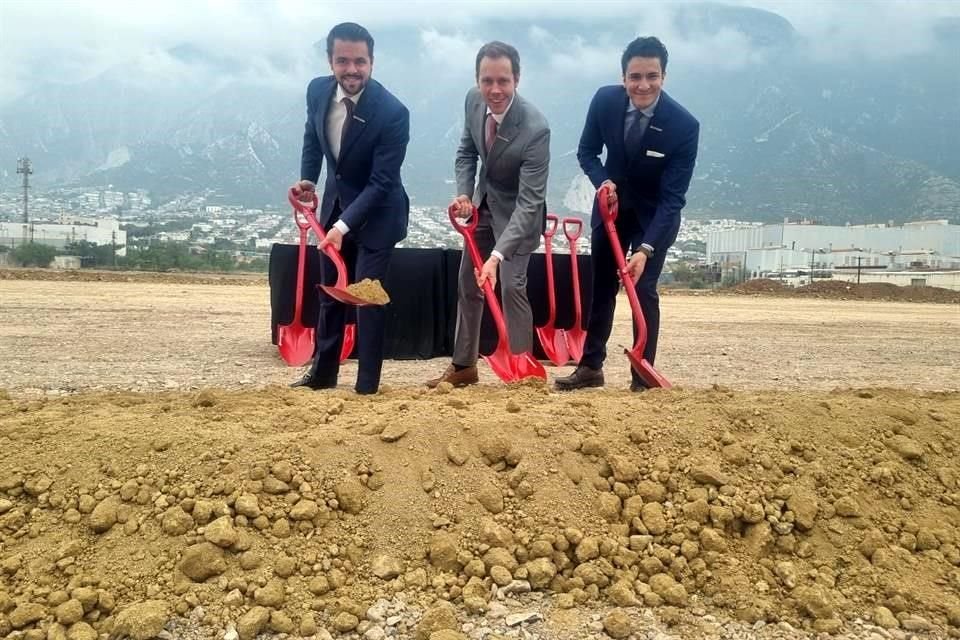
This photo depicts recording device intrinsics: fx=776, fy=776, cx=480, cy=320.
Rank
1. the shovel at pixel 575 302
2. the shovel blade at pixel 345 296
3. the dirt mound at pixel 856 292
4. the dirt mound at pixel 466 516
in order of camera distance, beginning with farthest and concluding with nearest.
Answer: the dirt mound at pixel 856 292, the shovel at pixel 575 302, the shovel blade at pixel 345 296, the dirt mound at pixel 466 516

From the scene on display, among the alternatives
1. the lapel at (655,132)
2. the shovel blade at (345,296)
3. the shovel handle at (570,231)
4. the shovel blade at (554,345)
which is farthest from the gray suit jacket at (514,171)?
the shovel blade at (554,345)

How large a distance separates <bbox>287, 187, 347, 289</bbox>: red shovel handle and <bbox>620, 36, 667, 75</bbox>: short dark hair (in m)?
1.81

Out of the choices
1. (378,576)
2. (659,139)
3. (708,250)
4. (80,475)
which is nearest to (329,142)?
(659,139)

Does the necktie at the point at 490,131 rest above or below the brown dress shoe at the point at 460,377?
above

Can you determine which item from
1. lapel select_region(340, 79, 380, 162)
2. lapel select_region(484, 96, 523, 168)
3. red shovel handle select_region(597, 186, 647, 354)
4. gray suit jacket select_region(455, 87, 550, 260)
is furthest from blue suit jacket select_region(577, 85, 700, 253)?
lapel select_region(340, 79, 380, 162)

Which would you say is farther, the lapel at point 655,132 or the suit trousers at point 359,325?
the lapel at point 655,132

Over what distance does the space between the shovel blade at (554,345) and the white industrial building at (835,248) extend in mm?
33219

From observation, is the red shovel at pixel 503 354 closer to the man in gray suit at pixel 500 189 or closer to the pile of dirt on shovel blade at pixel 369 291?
the man in gray suit at pixel 500 189

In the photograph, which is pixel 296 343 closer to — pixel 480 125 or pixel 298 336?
pixel 298 336

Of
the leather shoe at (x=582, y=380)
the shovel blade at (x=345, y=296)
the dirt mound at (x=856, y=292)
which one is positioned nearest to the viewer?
the shovel blade at (x=345, y=296)

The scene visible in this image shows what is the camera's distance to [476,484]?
96.1 inches

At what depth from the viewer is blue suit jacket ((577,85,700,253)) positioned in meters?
4.07

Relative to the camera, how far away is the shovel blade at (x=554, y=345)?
6.26m

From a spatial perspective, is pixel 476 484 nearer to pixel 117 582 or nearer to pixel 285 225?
pixel 117 582
